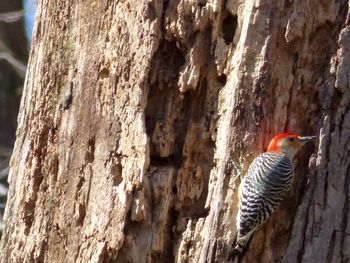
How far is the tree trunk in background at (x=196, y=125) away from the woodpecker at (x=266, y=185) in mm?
50

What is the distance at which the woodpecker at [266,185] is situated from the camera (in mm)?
4602

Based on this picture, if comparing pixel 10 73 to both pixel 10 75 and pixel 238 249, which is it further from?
pixel 238 249

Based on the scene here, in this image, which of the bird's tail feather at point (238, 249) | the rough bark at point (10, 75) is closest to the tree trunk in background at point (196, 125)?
the bird's tail feather at point (238, 249)

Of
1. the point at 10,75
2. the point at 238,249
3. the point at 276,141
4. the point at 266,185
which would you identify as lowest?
the point at 238,249

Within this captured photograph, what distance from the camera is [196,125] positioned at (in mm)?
4797

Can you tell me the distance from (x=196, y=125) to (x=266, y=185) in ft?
1.53

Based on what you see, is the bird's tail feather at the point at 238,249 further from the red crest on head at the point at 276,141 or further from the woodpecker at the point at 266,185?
the red crest on head at the point at 276,141

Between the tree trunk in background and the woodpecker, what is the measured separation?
0.16 ft

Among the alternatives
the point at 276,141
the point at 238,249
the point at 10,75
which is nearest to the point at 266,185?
the point at 276,141

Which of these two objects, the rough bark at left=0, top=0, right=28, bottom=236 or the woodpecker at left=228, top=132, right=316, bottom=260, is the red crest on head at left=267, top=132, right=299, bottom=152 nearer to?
the woodpecker at left=228, top=132, right=316, bottom=260

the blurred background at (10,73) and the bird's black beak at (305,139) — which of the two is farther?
the blurred background at (10,73)

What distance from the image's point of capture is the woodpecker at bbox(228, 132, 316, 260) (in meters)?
4.60

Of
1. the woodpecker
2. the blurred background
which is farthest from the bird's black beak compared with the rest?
the blurred background

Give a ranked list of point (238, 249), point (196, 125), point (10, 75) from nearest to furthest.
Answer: point (238, 249)
point (196, 125)
point (10, 75)
